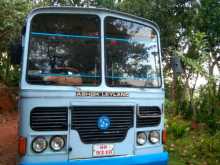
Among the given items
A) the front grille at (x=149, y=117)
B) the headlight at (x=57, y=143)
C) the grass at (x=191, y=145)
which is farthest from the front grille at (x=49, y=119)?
the grass at (x=191, y=145)

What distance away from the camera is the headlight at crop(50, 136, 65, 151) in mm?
4511

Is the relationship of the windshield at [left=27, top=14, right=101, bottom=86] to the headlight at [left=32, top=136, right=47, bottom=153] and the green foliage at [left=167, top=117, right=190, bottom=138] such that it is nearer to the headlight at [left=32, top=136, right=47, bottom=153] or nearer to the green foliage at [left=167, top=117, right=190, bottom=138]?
the headlight at [left=32, top=136, right=47, bottom=153]

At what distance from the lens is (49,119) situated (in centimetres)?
445

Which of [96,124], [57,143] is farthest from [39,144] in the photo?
[96,124]

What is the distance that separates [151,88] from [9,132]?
6314 millimetres

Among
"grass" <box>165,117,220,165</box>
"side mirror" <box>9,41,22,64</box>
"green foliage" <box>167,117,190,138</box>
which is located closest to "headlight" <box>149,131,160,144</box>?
"grass" <box>165,117,220,165</box>

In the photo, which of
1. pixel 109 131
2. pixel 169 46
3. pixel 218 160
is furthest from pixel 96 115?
pixel 169 46

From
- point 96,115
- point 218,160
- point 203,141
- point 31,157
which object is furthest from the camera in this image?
point 203,141

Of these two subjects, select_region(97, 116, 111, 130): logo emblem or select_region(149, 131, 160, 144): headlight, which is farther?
select_region(149, 131, 160, 144): headlight

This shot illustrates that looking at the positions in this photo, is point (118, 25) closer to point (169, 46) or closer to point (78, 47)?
point (78, 47)

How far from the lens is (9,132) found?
1035cm

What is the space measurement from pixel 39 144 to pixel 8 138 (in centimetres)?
535

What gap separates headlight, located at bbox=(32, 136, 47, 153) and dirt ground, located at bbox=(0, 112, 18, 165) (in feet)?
8.64

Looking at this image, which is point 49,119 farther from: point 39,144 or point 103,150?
point 103,150
